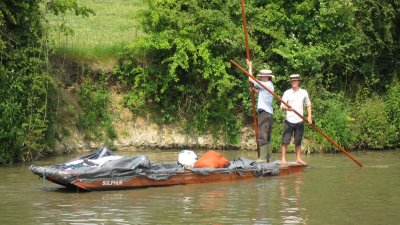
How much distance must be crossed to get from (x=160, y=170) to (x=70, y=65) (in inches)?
273

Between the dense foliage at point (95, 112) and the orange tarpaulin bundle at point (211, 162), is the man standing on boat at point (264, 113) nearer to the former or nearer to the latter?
the orange tarpaulin bundle at point (211, 162)

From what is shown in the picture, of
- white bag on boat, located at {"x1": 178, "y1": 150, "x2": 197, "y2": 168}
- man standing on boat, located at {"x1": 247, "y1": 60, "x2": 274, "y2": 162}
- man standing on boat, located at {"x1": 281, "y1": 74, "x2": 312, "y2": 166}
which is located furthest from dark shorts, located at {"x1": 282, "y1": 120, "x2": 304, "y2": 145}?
white bag on boat, located at {"x1": 178, "y1": 150, "x2": 197, "y2": 168}

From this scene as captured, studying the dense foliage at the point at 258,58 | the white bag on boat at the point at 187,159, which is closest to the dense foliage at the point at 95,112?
the dense foliage at the point at 258,58

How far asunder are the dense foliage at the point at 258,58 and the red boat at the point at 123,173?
16.2 feet

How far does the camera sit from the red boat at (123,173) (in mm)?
15219

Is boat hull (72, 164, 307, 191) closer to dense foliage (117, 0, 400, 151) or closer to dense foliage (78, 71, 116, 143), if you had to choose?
dense foliage (117, 0, 400, 151)

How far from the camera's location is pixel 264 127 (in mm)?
18562

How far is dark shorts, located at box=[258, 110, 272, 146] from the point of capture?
729 inches

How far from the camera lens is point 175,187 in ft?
53.6

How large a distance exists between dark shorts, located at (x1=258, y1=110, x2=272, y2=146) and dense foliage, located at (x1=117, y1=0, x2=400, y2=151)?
10.0ft

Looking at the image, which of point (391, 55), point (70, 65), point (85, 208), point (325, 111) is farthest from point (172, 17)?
point (85, 208)

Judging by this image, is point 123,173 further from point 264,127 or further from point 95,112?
point 95,112

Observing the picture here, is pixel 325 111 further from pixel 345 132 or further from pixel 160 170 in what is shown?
pixel 160 170

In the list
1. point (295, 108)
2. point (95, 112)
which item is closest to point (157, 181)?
point (295, 108)
